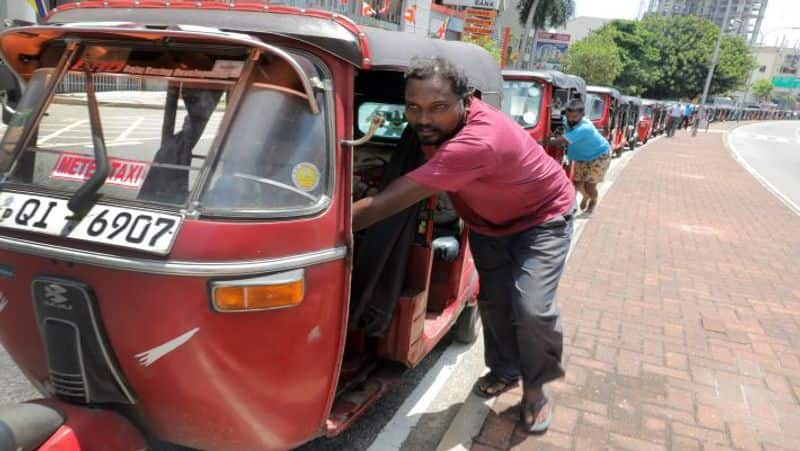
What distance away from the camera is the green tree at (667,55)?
153 ft

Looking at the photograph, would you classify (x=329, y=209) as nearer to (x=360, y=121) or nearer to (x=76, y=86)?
(x=76, y=86)

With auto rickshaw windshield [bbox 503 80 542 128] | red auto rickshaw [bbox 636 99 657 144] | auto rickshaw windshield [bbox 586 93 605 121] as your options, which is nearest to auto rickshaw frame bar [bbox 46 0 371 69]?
auto rickshaw windshield [bbox 503 80 542 128]

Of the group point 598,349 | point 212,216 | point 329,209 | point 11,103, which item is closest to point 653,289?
point 598,349

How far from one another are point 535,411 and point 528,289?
2.44ft

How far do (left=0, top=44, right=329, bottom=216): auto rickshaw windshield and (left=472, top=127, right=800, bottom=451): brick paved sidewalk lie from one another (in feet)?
6.01

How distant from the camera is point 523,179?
277 cm

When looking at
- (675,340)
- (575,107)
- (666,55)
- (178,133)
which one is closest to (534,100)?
(575,107)

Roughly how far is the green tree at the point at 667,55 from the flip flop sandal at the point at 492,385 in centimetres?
4719

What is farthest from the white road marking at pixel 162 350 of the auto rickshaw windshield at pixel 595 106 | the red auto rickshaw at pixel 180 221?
the auto rickshaw windshield at pixel 595 106

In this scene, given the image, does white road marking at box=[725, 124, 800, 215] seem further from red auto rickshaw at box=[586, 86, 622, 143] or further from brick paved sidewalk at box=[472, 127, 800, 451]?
red auto rickshaw at box=[586, 86, 622, 143]

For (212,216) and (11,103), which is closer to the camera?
(212,216)

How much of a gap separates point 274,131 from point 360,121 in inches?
86.6

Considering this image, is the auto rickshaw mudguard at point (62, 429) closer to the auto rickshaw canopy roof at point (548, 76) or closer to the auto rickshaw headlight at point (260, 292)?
the auto rickshaw headlight at point (260, 292)

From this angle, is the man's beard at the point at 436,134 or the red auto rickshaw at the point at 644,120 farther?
the red auto rickshaw at the point at 644,120
